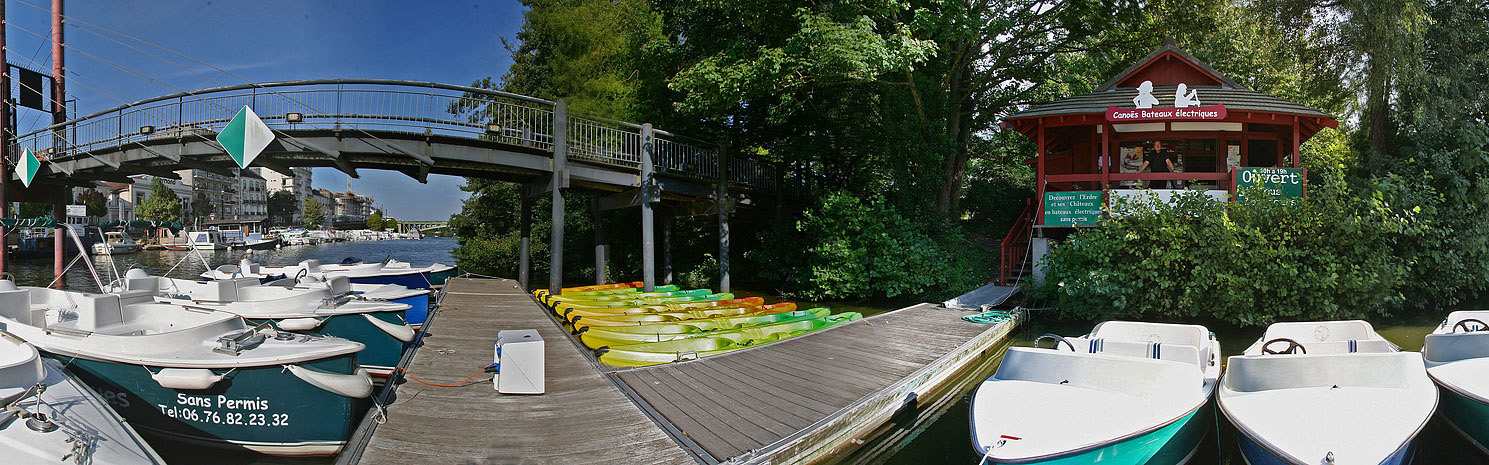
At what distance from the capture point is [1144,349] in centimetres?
652

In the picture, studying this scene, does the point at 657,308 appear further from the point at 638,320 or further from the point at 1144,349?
the point at 1144,349

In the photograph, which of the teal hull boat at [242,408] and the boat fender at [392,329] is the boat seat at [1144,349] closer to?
the teal hull boat at [242,408]

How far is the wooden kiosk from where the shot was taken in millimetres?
13953

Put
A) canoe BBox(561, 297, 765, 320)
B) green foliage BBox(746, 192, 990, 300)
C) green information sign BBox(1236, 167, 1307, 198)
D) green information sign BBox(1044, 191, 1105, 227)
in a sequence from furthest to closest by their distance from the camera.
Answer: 1. green foliage BBox(746, 192, 990, 300)
2. green information sign BBox(1044, 191, 1105, 227)
3. green information sign BBox(1236, 167, 1307, 198)
4. canoe BBox(561, 297, 765, 320)

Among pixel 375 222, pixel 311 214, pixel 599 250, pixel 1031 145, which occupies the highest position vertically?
pixel 311 214

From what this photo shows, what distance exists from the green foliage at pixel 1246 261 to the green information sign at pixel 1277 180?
58 cm

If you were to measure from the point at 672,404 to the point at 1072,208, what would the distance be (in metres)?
11.3

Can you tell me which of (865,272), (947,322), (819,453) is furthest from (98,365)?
(865,272)

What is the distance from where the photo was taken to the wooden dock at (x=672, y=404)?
16.1 ft

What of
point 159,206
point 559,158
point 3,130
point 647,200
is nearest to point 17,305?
point 559,158

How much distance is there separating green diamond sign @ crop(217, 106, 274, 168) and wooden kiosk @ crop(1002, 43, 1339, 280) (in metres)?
14.7

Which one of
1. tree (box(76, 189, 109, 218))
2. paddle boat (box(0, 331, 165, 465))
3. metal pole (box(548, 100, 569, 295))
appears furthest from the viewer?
tree (box(76, 189, 109, 218))

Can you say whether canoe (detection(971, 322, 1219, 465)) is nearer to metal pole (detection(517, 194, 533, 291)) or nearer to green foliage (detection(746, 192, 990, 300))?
green foliage (detection(746, 192, 990, 300))

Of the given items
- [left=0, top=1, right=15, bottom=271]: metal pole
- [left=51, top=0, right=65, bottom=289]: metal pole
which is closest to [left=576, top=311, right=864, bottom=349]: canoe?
[left=51, top=0, right=65, bottom=289]: metal pole
